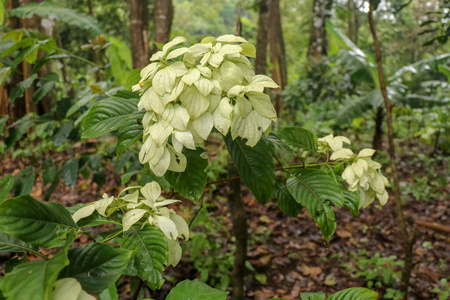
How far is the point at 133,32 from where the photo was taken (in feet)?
10.4

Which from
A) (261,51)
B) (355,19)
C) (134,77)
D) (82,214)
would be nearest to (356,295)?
(82,214)

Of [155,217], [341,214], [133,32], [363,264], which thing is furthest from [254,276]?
[133,32]

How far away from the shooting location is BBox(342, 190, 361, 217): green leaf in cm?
80

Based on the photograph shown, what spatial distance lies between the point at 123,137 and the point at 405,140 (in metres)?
5.91

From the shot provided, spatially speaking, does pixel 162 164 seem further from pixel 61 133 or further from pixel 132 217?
pixel 61 133

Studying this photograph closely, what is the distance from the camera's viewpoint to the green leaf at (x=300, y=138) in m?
0.86

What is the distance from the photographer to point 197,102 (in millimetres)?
650

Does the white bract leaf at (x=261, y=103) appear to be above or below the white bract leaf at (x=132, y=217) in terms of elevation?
above

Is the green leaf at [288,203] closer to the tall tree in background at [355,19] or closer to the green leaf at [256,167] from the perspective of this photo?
the green leaf at [256,167]

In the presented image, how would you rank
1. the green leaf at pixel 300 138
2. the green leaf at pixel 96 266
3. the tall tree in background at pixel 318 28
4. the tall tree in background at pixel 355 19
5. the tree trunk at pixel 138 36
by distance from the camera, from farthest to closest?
the tall tree in background at pixel 355 19, the tall tree in background at pixel 318 28, the tree trunk at pixel 138 36, the green leaf at pixel 300 138, the green leaf at pixel 96 266

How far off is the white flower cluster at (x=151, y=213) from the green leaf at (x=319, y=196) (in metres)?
0.27

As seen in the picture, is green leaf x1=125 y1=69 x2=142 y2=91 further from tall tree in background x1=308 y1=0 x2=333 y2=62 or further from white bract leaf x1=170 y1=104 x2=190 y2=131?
tall tree in background x1=308 y1=0 x2=333 y2=62

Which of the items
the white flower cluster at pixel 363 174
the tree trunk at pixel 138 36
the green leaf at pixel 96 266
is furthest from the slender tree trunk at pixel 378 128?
the green leaf at pixel 96 266

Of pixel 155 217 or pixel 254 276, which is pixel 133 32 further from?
pixel 155 217
